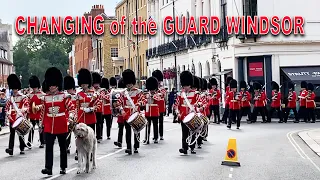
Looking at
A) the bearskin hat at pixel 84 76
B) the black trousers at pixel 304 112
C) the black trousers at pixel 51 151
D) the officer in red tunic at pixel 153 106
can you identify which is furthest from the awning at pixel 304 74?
the black trousers at pixel 51 151

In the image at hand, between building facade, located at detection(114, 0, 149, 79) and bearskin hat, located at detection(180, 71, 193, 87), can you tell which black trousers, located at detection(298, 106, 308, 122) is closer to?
bearskin hat, located at detection(180, 71, 193, 87)

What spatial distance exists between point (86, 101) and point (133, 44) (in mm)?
53047

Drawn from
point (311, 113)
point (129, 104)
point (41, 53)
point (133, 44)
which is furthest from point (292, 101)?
point (41, 53)

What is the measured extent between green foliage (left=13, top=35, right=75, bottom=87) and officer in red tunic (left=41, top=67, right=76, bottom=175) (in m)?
111

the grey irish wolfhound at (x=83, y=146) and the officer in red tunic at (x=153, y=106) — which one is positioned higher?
the officer in red tunic at (x=153, y=106)

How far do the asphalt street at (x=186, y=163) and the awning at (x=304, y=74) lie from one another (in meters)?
15.1

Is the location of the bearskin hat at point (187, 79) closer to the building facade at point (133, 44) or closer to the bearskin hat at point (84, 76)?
the bearskin hat at point (84, 76)

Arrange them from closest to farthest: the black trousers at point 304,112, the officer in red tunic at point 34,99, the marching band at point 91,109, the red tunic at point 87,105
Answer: the marching band at point 91,109, the red tunic at point 87,105, the officer in red tunic at point 34,99, the black trousers at point 304,112

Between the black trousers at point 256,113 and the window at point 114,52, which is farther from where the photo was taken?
the window at point 114,52

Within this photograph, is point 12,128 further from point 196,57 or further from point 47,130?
point 196,57

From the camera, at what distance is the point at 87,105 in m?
16.7

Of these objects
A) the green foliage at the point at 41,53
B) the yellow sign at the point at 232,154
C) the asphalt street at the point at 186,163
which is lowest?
the asphalt street at the point at 186,163

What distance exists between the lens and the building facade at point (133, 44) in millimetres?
66544

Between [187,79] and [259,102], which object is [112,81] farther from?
Answer: [259,102]
